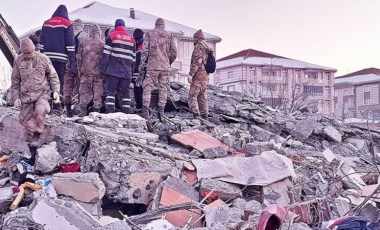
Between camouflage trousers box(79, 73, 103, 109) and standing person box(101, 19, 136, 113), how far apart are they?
0.82 ft

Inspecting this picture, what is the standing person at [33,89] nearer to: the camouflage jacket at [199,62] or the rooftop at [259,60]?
the camouflage jacket at [199,62]

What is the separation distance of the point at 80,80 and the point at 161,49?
1623 millimetres

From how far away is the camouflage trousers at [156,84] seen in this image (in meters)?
9.07

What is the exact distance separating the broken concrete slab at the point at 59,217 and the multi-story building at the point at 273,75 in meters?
34.1

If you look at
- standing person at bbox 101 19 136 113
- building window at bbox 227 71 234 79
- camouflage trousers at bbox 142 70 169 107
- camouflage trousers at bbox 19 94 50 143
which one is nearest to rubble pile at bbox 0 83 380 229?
camouflage trousers at bbox 19 94 50 143

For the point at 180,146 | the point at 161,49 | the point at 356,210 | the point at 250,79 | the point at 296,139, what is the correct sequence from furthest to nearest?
the point at 250,79 < the point at 296,139 < the point at 161,49 < the point at 180,146 < the point at 356,210

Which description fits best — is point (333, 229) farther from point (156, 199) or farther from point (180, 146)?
point (180, 146)

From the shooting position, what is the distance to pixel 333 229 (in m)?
4.45

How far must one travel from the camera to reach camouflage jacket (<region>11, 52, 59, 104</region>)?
22.3 ft

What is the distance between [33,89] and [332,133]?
5.95m

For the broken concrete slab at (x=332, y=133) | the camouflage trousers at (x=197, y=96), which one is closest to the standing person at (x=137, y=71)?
the camouflage trousers at (x=197, y=96)

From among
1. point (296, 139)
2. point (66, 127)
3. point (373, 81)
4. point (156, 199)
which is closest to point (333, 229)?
point (156, 199)

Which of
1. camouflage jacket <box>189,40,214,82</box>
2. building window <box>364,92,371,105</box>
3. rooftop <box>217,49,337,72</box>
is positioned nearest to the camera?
camouflage jacket <box>189,40,214,82</box>

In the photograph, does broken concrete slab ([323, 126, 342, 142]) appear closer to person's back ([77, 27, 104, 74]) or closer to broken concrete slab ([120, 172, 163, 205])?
person's back ([77, 27, 104, 74])
